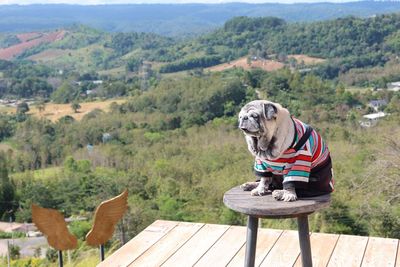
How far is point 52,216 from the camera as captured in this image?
2559mm

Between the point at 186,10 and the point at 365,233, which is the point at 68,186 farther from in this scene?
the point at 186,10

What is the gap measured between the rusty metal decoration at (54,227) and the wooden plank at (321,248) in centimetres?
107

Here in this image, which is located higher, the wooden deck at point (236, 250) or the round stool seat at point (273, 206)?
the round stool seat at point (273, 206)

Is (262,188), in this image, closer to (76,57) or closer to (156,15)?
(76,57)

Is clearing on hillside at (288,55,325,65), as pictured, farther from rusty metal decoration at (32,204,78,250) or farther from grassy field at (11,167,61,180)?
rusty metal decoration at (32,204,78,250)

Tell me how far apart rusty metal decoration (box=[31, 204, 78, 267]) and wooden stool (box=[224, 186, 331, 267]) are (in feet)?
2.88

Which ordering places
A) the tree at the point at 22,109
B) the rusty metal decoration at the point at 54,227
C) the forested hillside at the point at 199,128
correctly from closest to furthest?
1. the rusty metal decoration at the point at 54,227
2. the forested hillside at the point at 199,128
3. the tree at the point at 22,109

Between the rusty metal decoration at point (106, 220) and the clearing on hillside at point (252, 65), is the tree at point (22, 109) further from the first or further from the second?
the rusty metal decoration at point (106, 220)

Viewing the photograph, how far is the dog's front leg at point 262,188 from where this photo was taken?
2070 millimetres

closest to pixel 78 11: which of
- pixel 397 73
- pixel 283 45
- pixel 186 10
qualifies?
pixel 186 10

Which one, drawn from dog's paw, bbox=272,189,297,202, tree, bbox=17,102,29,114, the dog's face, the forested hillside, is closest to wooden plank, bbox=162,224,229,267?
dog's paw, bbox=272,189,297,202

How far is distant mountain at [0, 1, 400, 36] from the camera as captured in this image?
137m

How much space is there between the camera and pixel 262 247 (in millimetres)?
2871

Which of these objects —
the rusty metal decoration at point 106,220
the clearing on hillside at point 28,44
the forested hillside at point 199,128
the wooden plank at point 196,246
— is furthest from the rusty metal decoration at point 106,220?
the clearing on hillside at point 28,44
